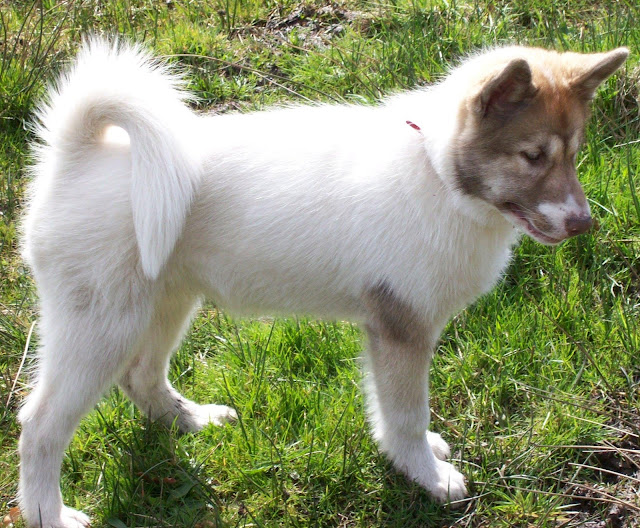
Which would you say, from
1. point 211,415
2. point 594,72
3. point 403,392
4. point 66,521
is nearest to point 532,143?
point 594,72

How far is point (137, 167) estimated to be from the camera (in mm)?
2555

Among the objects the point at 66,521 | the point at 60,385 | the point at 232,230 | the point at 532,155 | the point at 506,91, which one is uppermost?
the point at 506,91

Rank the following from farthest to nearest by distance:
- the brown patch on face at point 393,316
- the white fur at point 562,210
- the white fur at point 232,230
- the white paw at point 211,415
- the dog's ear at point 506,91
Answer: the white paw at point 211,415 < the brown patch on face at point 393,316 < the white fur at point 232,230 < the white fur at point 562,210 < the dog's ear at point 506,91

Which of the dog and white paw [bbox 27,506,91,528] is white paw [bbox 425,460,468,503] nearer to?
the dog

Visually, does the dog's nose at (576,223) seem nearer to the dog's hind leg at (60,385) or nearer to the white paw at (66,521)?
the dog's hind leg at (60,385)

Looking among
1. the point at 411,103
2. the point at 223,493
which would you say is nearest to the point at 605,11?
the point at 411,103

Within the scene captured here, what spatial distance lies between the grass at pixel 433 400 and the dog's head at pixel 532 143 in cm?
74

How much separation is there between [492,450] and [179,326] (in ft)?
4.08

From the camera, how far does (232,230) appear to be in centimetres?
276

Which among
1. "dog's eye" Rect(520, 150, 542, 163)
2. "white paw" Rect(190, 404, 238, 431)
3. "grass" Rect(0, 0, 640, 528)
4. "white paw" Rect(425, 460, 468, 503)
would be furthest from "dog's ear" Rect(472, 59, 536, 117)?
"white paw" Rect(190, 404, 238, 431)

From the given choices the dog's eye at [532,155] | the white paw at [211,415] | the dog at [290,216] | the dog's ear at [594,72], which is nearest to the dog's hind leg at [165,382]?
the white paw at [211,415]

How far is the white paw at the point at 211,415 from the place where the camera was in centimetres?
323

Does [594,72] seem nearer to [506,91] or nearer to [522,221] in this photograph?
[506,91]

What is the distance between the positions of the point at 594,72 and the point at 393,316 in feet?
3.25
